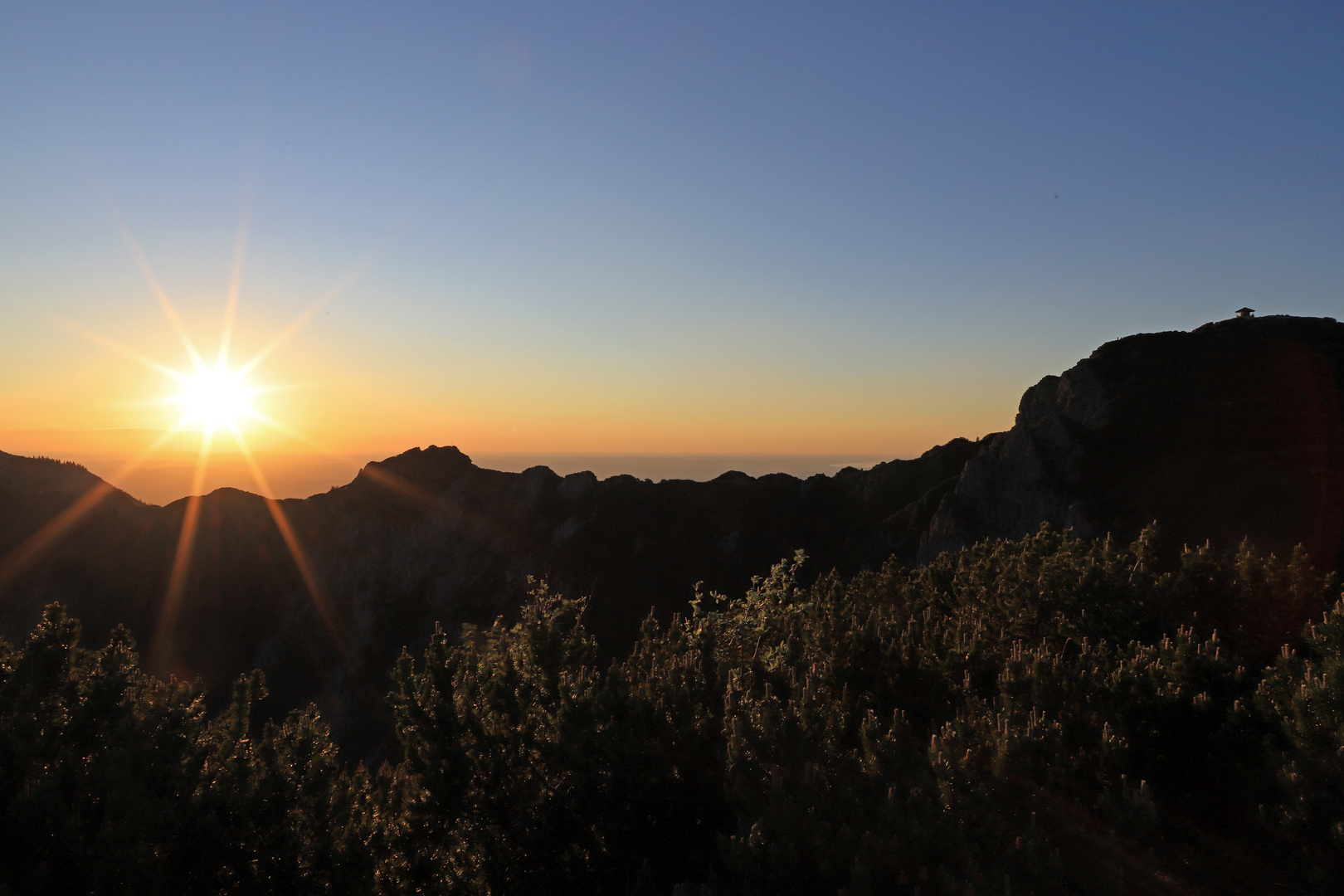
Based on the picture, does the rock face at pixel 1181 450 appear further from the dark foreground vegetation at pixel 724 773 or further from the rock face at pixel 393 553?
the dark foreground vegetation at pixel 724 773

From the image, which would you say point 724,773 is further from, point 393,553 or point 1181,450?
point 393,553

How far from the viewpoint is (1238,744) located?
35.8 ft

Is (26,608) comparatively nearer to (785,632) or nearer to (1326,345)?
(785,632)

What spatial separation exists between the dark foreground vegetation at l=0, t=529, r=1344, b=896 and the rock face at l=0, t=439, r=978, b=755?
50.3m

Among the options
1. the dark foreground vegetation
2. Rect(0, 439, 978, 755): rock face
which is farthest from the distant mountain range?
the dark foreground vegetation

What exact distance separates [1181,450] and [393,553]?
77.0 meters

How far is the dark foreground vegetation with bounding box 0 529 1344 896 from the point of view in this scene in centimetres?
894

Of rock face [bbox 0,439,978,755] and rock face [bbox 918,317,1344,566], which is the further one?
rock face [bbox 0,439,978,755]

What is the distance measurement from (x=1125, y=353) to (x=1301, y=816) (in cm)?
8293

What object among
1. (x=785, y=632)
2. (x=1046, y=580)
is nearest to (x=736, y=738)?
(x=1046, y=580)

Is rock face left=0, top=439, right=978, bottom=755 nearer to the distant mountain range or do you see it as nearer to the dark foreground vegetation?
the distant mountain range

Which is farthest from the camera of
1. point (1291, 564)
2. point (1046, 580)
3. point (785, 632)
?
point (785, 632)

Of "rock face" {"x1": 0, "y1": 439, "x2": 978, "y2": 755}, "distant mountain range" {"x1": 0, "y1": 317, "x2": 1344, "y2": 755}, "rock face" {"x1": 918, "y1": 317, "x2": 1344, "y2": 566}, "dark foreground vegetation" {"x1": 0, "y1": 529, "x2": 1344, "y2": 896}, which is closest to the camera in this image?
"dark foreground vegetation" {"x1": 0, "y1": 529, "x2": 1344, "y2": 896}

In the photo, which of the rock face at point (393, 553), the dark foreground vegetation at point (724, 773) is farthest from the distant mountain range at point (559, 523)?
the dark foreground vegetation at point (724, 773)
